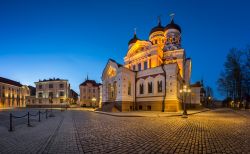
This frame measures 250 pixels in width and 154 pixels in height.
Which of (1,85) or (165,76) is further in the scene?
(1,85)

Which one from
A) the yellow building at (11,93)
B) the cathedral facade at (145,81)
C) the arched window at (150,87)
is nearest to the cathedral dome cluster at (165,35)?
the cathedral facade at (145,81)

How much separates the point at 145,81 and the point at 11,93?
63.5 m

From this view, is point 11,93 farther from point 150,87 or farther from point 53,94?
point 150,87

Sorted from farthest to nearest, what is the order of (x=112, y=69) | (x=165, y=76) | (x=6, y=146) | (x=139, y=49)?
(x=139, y=49)
(x=112, y=69)
(x=165, y=76)
(x=6, y=146)

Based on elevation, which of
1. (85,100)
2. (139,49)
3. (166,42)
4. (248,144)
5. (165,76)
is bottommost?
(85,100)

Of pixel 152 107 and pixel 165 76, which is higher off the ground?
pixel 165 76

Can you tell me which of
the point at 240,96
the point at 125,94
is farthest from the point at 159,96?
the point at 240,96

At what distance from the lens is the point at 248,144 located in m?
6.59

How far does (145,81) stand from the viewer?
103ft

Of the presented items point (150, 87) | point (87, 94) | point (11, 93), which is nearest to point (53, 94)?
point (87, 94)

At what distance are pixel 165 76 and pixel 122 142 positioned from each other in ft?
75.1

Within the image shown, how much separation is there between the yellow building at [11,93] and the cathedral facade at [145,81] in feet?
161

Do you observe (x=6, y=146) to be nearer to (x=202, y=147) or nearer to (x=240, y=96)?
(x=202, y=147)

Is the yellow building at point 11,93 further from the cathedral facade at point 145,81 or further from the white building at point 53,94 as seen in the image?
the cathedral facade at point 145,81
